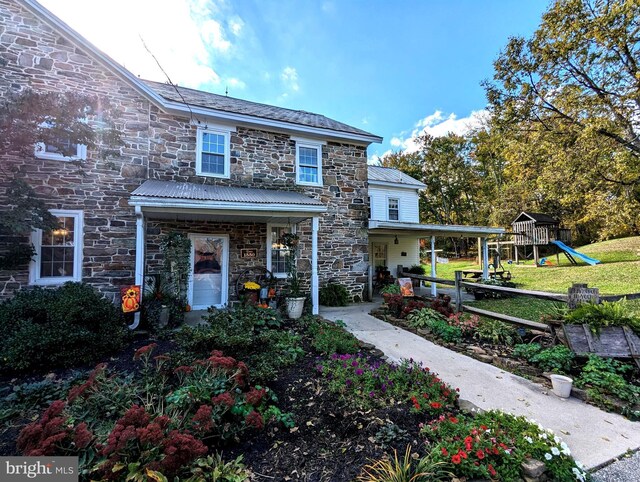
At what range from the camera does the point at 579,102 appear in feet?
34.1

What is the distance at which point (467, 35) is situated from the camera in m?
10.1

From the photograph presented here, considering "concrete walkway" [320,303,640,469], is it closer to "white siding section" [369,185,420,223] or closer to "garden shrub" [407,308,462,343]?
"garden shrub" [407,308,462,343]

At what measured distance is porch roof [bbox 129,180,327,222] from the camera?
608 cm

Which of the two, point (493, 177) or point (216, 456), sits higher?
point (493, 177)

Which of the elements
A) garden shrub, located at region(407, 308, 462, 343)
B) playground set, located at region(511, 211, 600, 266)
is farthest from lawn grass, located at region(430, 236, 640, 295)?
garden shrub, located at region(407, 308, 462, 343)

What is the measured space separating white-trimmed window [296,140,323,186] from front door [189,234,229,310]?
322cm

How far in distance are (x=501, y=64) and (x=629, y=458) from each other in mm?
13265

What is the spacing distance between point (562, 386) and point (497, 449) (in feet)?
6.82

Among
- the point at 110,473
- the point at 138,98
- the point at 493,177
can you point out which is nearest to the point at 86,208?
the point at 138,98

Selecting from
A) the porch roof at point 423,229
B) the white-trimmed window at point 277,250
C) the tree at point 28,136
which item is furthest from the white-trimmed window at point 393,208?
the tree at point 28,136

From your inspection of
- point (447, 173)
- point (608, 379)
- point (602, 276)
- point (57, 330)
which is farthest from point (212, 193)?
point (447, 173)

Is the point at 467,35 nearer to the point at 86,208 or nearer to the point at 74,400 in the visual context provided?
the point at 86,208

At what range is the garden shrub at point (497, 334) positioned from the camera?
5.31 metres

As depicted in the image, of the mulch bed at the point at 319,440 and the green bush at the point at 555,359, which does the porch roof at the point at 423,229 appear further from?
the mulch bed at the point at 319,440
